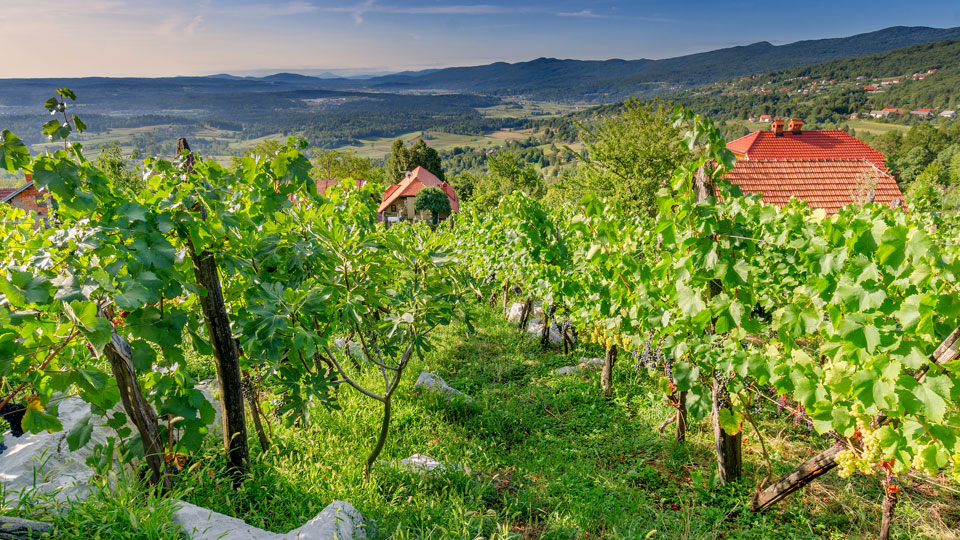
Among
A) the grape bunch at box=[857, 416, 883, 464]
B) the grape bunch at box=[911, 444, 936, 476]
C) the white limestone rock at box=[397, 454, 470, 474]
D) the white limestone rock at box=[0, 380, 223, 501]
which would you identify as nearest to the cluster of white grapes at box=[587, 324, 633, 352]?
the white limestone rock at box=[397, 454, 470, 474]

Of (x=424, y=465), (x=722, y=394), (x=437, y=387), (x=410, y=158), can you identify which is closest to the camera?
(x=424, y=465)

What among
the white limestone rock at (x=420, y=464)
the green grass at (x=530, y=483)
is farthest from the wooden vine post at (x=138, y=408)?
Answer: the white limestone rock at (x=420, y=464)

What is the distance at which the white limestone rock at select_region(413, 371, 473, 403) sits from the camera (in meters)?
4.44

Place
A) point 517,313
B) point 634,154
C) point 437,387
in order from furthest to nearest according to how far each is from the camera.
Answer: point 634,154 → point 517,313 → point 437,387

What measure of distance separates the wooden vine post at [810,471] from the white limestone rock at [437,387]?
8.23 ft

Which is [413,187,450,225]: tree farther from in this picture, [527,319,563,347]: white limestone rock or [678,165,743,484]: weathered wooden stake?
[678,165,743,484]: weathered wooden stake

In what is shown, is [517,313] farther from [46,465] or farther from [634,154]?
[634,154]

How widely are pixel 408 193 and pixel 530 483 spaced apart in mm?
41052

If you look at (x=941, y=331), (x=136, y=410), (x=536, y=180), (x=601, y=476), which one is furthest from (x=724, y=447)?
(x=536, y=180)

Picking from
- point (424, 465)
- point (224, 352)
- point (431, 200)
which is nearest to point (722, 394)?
point (424, 465)

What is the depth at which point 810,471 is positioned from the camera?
102 inches

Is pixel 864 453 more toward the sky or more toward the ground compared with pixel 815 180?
more toward the ground

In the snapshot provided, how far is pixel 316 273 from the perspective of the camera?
2895 millimetres

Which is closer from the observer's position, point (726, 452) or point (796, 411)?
point (796, 411)
